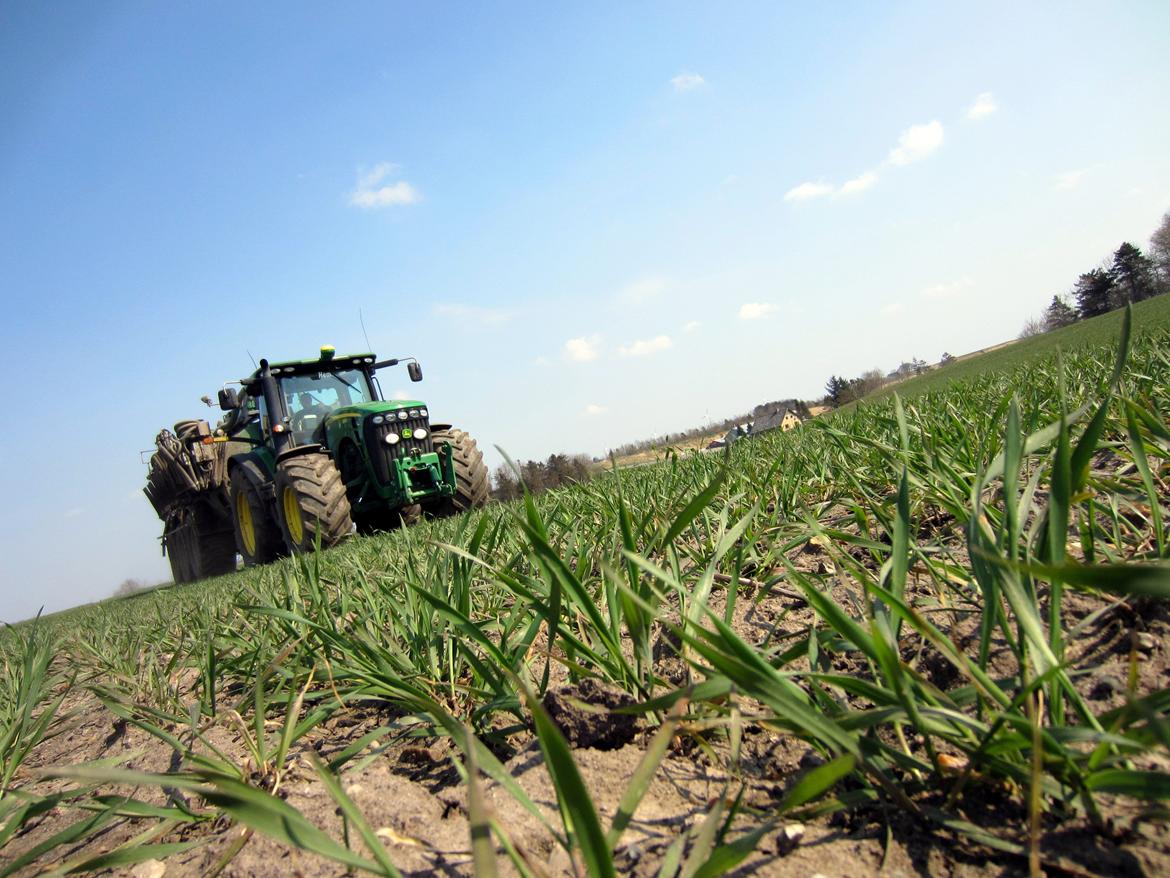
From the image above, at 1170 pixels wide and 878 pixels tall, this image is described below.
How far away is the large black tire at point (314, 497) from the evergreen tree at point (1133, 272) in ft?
221

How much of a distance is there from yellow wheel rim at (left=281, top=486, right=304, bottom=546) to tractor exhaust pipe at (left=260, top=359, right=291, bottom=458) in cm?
86

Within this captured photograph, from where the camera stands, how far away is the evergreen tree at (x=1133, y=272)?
5428cm

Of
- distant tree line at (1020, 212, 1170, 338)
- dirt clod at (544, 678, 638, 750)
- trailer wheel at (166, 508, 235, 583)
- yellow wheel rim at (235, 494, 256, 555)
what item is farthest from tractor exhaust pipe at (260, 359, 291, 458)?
distant tree line at (1020, 212, 1170, 338)

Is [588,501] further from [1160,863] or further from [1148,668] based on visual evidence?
[1160,863]

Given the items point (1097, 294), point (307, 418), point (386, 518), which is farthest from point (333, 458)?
point (1097, 294)

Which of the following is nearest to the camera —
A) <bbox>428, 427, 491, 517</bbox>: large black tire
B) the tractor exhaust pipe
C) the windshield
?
the tractor exhaust pipe

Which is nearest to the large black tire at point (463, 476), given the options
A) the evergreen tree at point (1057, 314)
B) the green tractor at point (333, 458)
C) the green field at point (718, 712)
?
the green tractor at point (333, 458)

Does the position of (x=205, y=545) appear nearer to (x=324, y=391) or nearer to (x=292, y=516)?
(x=324, y=391)

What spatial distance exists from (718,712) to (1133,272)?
2858 inches

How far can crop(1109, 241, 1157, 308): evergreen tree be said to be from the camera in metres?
54.3

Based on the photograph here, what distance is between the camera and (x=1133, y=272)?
5478 centimetres

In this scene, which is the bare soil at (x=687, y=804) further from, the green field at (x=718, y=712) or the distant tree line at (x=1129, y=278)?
the distant tree line at (x=1129, y=278)

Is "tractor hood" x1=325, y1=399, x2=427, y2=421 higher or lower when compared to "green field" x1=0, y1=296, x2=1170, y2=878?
higher

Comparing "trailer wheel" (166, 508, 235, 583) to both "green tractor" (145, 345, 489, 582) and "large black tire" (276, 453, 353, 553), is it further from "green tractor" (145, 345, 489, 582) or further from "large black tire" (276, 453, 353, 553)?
"large black tire" (276, 453, 353, 553)
